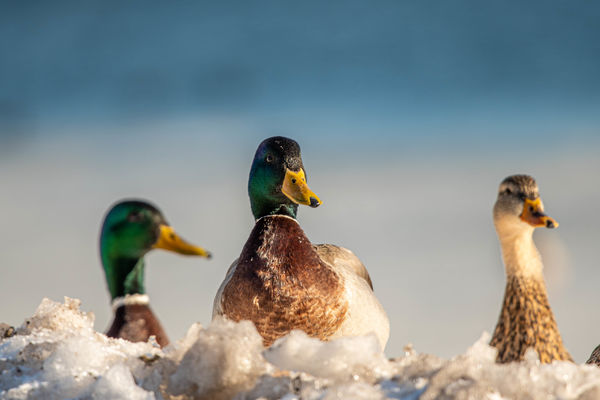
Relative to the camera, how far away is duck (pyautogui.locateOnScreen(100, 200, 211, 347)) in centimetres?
766

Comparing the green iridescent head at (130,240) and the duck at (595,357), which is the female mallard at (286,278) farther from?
the green iridescent head at (130,240)

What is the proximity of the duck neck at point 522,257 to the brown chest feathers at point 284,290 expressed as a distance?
1432 mm

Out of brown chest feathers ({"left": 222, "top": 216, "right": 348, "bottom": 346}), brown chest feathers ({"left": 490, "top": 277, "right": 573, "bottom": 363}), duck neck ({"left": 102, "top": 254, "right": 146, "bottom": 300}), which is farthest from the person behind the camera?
duck neck ({"left": 102, "top": 254, "right": 146, "bottom": 300})


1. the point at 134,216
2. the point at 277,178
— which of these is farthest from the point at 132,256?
the point at 277,178

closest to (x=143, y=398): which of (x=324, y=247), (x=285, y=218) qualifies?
(x=285, y=218)

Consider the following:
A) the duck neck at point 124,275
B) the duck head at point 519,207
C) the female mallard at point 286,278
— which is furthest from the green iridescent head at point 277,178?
the duck neck at point 124,275

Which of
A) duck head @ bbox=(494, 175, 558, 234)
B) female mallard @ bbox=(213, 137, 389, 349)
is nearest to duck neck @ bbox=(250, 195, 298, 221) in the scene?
female mallard @ bbox=(213, 137, 389, 349)

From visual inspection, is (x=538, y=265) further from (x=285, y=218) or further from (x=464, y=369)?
(x=464, y=369)

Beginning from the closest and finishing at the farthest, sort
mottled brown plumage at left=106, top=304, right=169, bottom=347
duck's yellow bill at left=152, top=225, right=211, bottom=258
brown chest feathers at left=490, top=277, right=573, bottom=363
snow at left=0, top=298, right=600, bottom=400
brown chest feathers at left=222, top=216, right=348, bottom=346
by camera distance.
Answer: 1. snow at left=0, top=298, right=600, bottom=400
2. brown chest feathers at left=222, top=216, right=348, bottom=346
3. brown chest feathers at left=490, top=277, right=573, bottom=363
4. duck's yellow bill at left=152, top=225, right=211, bottom=258
5. mottled brown plumage at left=106, top=304, right=169, bottom=347

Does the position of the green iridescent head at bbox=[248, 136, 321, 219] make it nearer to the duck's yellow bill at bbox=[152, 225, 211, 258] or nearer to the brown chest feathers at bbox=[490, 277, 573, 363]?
the duck's yellow bill at bbox=[152, 225, 211, 258]

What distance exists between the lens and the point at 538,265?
19.9 feet

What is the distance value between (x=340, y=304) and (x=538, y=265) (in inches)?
66.6

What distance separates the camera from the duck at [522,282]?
18.4ft

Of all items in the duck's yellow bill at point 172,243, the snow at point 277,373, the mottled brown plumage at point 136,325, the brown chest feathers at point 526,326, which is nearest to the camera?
the snow at point 277,373
